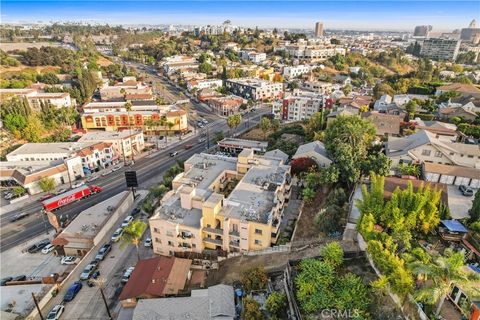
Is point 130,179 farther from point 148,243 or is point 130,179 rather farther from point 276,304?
point 276,304

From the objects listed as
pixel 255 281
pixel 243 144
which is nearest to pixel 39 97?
pixel 243 144

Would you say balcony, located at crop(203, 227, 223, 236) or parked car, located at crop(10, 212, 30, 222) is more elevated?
balcony, located at crop(203, 227, 223, 236)

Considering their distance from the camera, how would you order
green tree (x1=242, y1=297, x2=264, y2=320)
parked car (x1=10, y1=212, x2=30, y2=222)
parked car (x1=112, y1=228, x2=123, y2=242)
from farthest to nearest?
parked car (x1=10, y1=212, x2=30, y2=222)
parked car (x1=112, y1=228, x2=123, y2=242)
green tree (x1=242, y1=297, x2=264, y2=320)

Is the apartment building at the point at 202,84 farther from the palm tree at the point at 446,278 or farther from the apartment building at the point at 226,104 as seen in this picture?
the palm tree at the point at 446,278

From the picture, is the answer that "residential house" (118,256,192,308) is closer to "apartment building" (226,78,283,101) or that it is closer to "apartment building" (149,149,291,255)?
"apartment building" (149,149,291,255)

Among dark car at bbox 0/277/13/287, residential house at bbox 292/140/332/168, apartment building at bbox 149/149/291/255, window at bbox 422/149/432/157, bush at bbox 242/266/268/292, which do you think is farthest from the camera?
residential house at bbox 292/140/332/168

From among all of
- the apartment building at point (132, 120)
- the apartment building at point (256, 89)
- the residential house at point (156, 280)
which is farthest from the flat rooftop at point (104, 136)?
the apartment building at point (256, 89)

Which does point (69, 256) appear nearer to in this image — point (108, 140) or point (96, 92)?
point (108, 140)

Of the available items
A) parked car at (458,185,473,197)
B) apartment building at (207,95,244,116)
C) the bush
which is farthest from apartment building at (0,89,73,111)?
parked car at (458,185,473,197)
